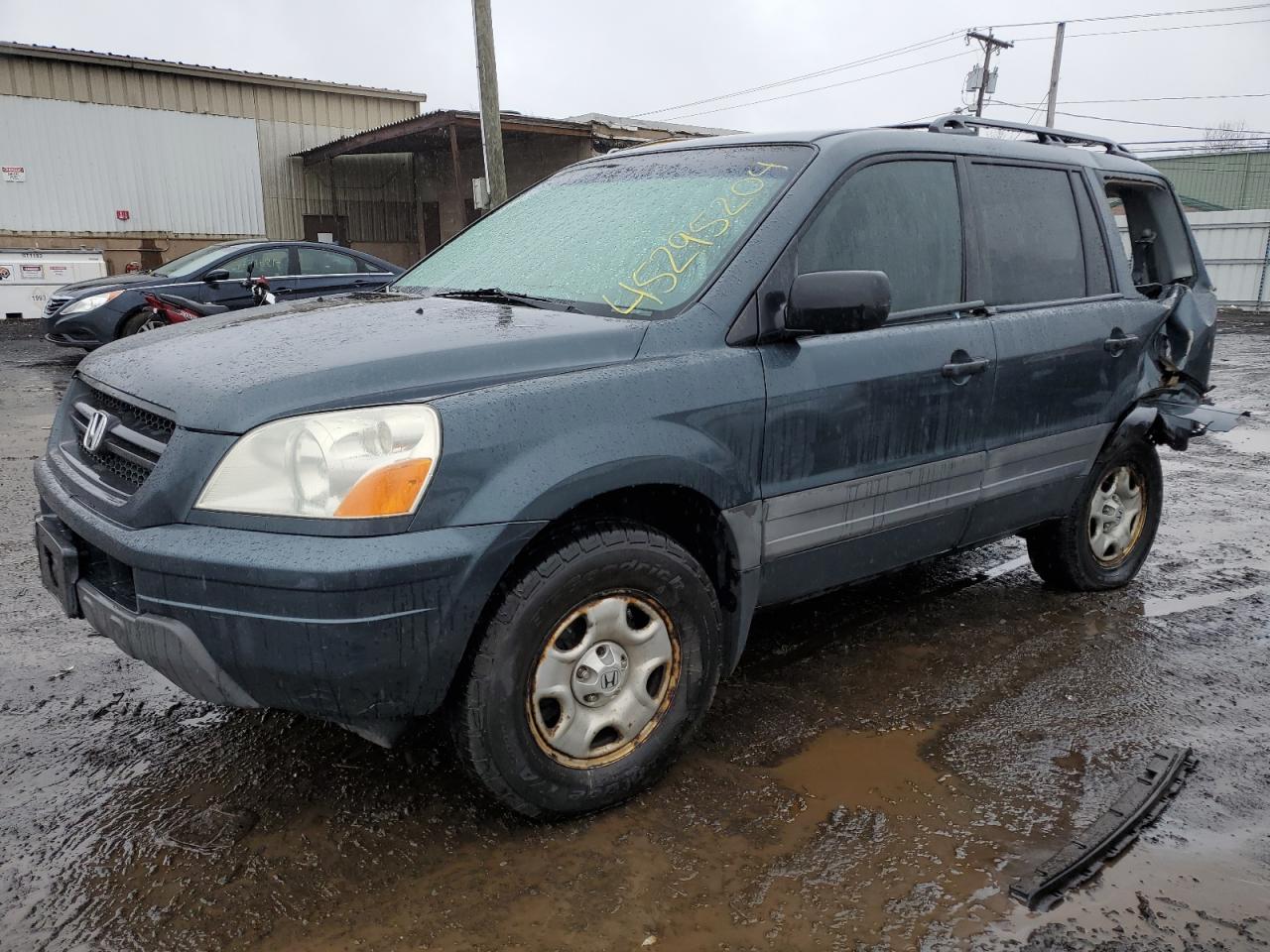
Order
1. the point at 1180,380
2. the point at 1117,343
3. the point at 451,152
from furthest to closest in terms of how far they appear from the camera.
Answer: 1. the point at 451,152
2. the point at 1180,380
3. the point at 1117,343

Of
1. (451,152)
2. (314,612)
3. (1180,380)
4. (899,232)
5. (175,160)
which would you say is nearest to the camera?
(314,612)

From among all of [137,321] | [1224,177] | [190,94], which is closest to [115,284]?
[137,321]

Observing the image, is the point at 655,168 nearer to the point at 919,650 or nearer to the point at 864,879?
the point at 919,650

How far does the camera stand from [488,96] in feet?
40.6

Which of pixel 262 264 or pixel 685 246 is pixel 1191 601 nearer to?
pixel 685 246

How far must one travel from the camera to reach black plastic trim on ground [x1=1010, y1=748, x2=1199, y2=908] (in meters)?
2.34

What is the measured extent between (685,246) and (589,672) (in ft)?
4.20

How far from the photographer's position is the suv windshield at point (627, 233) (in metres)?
2.90

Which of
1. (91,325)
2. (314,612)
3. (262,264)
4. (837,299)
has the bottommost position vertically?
(314,612)

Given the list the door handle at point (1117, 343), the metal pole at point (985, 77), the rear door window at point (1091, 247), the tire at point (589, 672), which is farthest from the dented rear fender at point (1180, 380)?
the metal pole at point (985, 77)

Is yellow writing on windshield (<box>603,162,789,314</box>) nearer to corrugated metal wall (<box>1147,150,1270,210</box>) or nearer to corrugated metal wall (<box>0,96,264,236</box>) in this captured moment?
corrugated metal wall (<box>0,96,264,236</box>)

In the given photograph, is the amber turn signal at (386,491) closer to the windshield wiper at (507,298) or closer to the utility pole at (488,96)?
the windshield wiper at (507,298)

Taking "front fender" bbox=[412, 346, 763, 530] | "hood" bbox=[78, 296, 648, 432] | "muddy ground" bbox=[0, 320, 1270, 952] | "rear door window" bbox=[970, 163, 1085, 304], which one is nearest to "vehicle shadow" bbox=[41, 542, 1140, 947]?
"muddy ground" bbox=[0, 320, 1270, 952]

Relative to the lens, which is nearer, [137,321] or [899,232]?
[899,232]
